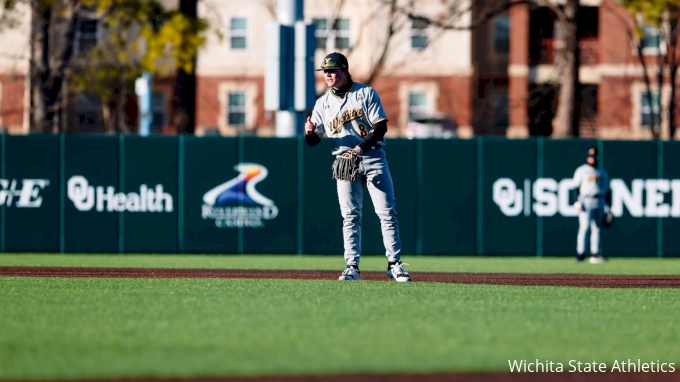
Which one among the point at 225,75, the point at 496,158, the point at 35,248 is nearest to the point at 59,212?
the point at 35,248

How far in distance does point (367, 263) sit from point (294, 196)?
291 cm

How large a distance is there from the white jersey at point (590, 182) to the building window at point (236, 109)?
106 ft

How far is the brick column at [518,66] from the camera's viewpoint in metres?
51.0

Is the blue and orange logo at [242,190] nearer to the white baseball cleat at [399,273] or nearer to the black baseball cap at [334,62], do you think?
the white baseball cleat at [399,273]

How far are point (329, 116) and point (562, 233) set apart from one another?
10381 mm

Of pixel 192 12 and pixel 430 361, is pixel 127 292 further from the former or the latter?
pixel 192 12

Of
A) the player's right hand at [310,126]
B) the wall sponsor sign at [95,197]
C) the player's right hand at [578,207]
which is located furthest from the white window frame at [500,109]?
the player's right hand at [310,126]

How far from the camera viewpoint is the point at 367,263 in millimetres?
18234

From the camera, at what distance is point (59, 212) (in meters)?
20.6

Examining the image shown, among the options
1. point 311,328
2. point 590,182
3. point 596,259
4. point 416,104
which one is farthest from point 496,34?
point 311,328

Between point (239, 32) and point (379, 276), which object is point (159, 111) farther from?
point (379, 276)

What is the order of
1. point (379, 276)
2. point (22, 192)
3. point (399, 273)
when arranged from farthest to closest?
1. point (22, 192)
2. point (379, 276)
3. point (399, 273)

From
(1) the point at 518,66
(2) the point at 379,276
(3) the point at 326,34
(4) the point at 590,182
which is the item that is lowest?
(2) the point at 379,276

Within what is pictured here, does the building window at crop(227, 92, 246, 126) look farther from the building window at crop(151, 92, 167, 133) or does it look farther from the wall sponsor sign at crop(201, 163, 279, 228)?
the wall sponsor sign at crop(201, 163, 279, 228)
